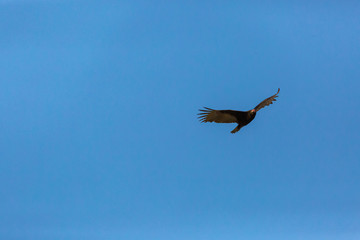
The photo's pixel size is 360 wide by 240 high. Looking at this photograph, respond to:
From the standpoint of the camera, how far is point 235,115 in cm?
1995

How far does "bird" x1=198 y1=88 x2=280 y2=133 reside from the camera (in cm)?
1922

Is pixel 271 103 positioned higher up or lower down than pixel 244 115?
higher up

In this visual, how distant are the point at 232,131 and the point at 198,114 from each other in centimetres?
308

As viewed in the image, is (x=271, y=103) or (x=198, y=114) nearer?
(x=198, y=114)

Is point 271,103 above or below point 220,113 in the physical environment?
above

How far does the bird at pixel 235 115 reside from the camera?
19220 mm

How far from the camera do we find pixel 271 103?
21.8 metres

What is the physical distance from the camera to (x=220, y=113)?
63.5 ft

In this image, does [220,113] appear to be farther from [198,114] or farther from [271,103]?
[271,103]

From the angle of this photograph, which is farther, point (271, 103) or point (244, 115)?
point (271, 103)

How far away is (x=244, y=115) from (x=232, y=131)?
1.37 m

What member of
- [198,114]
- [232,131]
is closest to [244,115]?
[232,131]

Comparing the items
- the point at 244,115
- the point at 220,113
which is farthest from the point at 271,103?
the point at 220,113

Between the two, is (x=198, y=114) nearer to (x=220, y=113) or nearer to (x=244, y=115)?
(x=220, y=113)
